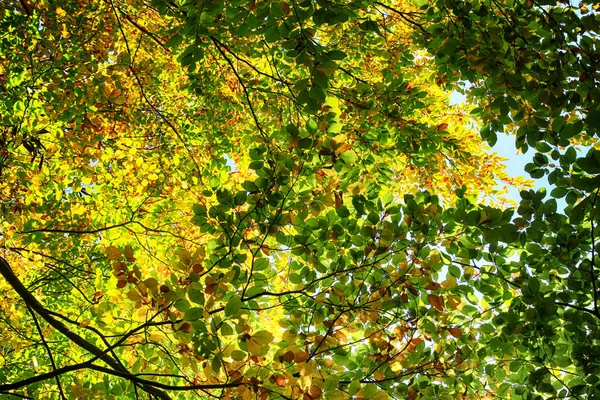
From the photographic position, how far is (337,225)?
2572mm

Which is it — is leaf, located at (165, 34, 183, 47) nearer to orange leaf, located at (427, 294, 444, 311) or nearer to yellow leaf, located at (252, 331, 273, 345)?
yellow leaf, located at (252, 331, 273, 345)

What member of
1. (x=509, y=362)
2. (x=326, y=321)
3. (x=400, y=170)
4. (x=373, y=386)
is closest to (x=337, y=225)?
(x=326, y=321)

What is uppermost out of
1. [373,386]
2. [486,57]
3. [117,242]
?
[117,242]

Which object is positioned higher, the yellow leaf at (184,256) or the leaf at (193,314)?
the yellow leaf at (184,256)

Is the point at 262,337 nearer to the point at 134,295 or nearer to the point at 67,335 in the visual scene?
the point at 134,295

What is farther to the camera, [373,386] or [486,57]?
[486,57]

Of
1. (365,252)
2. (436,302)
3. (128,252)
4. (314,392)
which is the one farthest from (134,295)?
(436,302)

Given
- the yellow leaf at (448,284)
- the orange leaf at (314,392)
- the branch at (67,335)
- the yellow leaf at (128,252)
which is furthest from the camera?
the yellow leaf at (448,284)

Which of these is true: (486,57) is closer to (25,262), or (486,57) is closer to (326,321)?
(326,321)

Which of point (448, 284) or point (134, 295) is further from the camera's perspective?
point (448, 284)

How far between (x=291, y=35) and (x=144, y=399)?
11.0 ft

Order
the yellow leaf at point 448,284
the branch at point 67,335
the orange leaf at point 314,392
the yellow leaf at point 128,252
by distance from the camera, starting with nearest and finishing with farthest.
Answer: the orange leaf at point 314,392 < the yellow leaf at point 128,252 < the branch at point 67,335 < the yellow leaf at point 448,284

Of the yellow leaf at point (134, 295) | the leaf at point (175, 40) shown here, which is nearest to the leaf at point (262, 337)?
the yellow leaf at point (134, 295)

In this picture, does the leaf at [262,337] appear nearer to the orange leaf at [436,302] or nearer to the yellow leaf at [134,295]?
the yellow leaf at [134,295]
